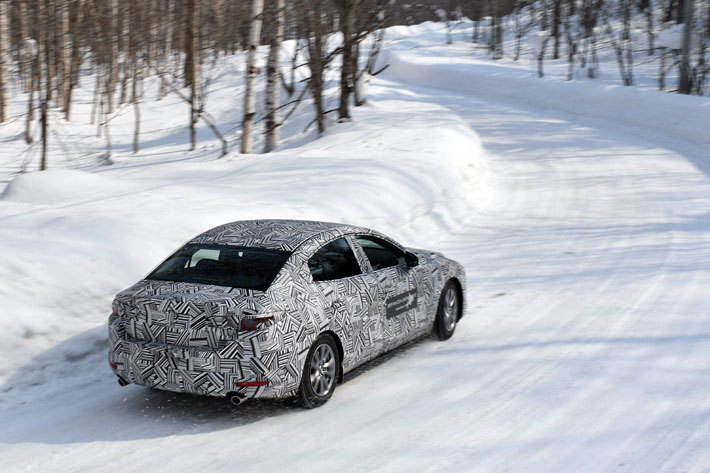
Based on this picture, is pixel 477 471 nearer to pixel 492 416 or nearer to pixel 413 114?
pixel 492 416

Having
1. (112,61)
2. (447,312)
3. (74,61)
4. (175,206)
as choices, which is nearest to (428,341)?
(447,312)

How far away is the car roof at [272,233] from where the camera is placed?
6523mm

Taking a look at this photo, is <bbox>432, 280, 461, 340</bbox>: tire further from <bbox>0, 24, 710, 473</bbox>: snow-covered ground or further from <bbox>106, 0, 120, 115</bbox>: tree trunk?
<bbox>106, 0, 120, 115</bbox>: tree trunk

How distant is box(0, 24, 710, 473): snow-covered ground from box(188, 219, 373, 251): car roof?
4.24 feet

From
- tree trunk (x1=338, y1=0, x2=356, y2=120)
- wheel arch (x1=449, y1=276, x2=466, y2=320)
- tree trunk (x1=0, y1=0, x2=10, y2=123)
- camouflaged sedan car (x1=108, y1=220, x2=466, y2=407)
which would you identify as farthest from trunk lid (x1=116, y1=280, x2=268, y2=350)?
tree trunk (x1=0, y1=0, x2=10, y2=123)

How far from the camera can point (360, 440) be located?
5.57 meters

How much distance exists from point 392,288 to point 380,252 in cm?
40

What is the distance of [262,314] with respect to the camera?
572 cm

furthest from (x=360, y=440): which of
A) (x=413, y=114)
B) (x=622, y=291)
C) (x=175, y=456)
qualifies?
(x=413, y=114)

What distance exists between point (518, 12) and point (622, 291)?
65914 mm

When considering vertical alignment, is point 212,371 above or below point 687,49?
below

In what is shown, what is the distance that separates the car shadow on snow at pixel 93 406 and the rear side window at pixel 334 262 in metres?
0.98

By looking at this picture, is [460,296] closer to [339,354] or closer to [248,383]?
[339,354]

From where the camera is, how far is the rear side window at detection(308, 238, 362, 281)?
6.49 m
